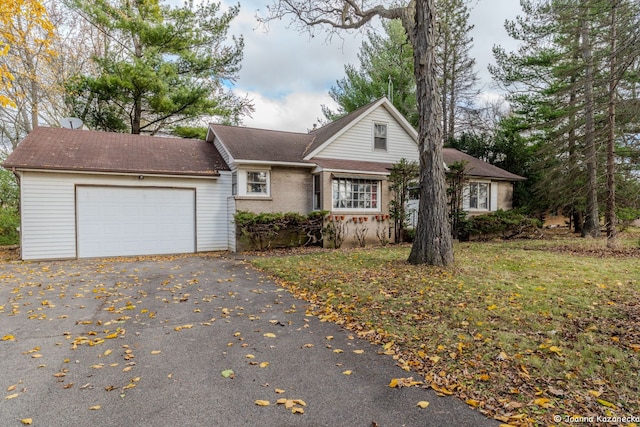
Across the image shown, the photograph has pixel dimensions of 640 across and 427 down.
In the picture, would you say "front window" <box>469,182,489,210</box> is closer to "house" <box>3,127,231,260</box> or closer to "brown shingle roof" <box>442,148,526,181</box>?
"brown shingle roof" <box>442,148,526,181</box>

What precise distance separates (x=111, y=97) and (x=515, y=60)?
69.0ft

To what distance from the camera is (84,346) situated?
389 cm

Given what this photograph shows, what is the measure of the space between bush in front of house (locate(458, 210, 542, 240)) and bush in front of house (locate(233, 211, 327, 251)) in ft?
21.1

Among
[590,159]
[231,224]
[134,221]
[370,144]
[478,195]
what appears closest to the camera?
[134,221]

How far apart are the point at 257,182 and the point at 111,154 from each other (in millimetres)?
5249

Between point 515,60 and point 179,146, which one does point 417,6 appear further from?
point 515,60

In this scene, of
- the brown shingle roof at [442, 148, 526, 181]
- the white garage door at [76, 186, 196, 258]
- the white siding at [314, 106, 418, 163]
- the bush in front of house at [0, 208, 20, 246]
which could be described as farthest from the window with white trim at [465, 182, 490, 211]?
the bush in front of house at [0, 208, 20, 246]

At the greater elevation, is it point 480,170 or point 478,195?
point 480,170

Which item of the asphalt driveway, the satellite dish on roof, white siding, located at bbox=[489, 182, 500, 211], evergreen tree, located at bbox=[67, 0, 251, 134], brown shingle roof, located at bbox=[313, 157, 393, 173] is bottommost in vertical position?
the asphalt driveway

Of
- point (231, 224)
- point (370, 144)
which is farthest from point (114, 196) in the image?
point (370, 144)

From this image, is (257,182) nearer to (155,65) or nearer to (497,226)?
(155,65)

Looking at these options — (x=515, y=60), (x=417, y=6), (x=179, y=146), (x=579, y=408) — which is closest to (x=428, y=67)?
(x=417, y=6)

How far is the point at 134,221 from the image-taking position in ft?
37.3

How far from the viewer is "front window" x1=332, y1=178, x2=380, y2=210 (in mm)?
13023
